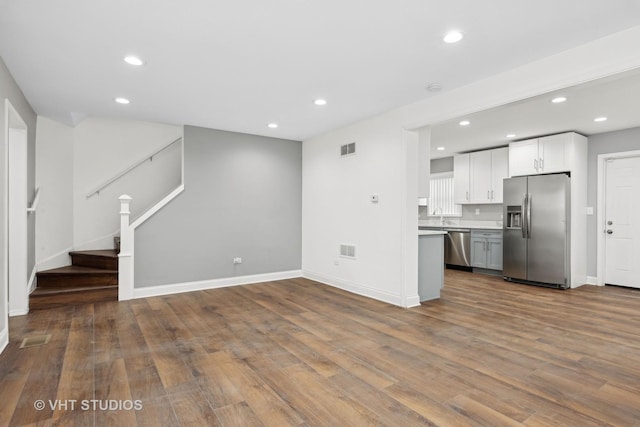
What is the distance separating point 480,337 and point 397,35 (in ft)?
9.08

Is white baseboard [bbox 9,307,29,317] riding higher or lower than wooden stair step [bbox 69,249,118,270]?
lower

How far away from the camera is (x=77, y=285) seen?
177 inches

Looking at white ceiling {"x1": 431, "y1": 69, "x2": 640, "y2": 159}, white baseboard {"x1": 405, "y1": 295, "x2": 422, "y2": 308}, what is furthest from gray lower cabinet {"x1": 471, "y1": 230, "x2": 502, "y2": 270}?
white baseboard {"x1": 405, "y1": 295, "x2": 422, "y2": 308}

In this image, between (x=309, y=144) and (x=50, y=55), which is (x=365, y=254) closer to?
(x=309, y=144)

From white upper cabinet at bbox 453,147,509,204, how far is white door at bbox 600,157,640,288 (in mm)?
1598

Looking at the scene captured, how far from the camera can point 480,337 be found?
3254 millimetres

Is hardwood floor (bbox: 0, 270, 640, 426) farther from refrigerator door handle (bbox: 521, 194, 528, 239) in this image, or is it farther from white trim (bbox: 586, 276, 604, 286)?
refrigerator door handle (bbox: 521, 194, 528, 239)

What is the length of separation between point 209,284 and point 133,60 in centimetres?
338

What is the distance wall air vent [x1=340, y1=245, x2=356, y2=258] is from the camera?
5.16m

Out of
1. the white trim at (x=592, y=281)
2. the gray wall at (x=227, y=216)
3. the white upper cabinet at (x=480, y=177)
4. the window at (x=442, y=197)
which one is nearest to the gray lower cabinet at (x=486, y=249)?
the white upper cabinet at (x=480, y=177)

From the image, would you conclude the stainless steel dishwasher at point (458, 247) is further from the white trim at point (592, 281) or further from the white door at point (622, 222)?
the white door at point (622, 222)

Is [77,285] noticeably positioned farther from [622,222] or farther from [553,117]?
[622,222]

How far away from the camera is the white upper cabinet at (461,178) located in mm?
7316

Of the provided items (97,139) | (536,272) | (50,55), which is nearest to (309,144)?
(97,139)
